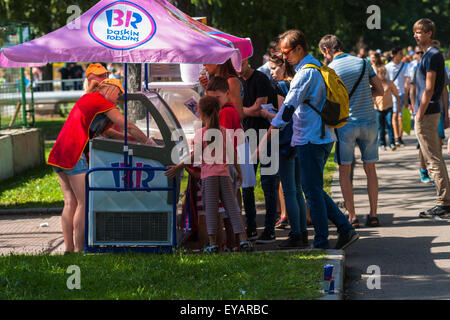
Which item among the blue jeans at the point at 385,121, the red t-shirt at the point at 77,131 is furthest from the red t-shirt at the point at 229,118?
the blue jeans at the point at 385,121

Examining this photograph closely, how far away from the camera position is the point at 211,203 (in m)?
7.41

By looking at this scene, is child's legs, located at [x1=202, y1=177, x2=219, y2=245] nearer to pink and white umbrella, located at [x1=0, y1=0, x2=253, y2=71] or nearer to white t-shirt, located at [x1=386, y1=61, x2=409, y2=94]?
pink and white umbrella, located at [x1=0, y1=0, x2=253, y2=71]

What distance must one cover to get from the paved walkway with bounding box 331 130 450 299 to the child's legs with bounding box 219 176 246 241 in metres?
1.04

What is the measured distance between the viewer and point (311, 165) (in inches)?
289

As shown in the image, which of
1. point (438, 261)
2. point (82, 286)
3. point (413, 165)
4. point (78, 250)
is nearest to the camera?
point (82, 286)

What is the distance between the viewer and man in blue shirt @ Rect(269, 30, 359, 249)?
7180mm

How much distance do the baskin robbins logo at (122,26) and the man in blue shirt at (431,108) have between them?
145 inches

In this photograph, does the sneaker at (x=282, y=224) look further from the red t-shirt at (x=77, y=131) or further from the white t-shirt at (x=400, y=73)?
the white t-shirt at (x=400, y=73)

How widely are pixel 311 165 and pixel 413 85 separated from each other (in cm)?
376

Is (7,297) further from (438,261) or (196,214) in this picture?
(438,261)

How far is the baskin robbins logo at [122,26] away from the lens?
272 inches

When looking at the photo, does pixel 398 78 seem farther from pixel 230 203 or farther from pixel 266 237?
pixel 230 203

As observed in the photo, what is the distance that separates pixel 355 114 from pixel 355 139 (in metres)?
0.30

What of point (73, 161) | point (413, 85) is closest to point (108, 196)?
point (73, 161)
